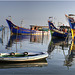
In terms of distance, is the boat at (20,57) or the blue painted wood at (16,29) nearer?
the boat at (20,57)

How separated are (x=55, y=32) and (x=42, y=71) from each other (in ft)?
108

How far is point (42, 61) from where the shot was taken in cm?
1348

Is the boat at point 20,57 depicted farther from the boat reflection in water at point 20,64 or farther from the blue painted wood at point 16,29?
the blue painted wood at point 16,29

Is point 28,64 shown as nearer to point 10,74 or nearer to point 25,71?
point 25,71

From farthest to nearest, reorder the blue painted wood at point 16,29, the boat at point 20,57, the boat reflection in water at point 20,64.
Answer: the blue painted wood at point 16,29 < the boat at point 20,57 < the boat reflection in water at point 20,64

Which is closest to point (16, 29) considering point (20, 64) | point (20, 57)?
point (20, 57)

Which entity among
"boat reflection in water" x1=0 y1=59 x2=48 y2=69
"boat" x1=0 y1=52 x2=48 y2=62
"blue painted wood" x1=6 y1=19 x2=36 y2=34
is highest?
"blue painted wood" x1=6 y1=19 x2=36 y2=34

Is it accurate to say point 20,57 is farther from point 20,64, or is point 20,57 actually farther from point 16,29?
point 16,29

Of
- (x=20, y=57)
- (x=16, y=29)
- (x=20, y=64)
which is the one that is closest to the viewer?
(x=20, y=64)

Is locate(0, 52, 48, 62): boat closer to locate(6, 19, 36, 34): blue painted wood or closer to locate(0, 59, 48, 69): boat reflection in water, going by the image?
locate(0, 59, 48, 69): boat reflection in water

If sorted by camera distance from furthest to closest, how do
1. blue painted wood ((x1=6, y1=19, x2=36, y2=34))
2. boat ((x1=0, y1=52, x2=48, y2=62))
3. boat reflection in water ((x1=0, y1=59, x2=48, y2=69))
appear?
blue painted wood ((x1=6, y1=19, x2=36, y2=34))
boat ((x1=0, y1=52, x2=48, y2=62))
boat reflection in water ((x1=0, y1=59, x2=48, y2=69))

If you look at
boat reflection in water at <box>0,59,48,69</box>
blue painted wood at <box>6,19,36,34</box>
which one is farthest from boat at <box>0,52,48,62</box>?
blue painted wood at <box>6,19,36,34</box>

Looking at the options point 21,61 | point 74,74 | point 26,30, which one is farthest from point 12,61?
point 26,30

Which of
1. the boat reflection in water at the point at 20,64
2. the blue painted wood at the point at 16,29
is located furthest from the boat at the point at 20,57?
the blue painted wood at the point at 16,29
